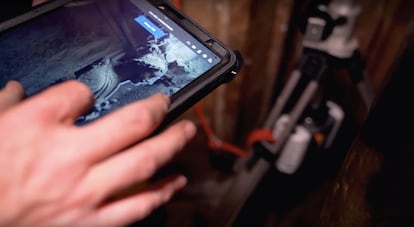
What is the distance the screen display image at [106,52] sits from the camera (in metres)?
0.49

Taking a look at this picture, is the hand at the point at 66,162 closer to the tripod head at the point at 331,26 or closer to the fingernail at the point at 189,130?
the fingernail at the point at 189,130

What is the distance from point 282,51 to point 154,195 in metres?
0.81

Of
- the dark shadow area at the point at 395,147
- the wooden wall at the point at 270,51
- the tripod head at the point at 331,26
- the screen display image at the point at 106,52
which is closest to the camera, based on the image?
the dark shadow area at the point at 395,147

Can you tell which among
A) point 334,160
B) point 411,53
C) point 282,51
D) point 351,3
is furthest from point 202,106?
point 411,53

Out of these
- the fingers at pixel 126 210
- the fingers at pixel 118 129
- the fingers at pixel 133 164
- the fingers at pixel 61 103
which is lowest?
the fingers at pixel 126 210

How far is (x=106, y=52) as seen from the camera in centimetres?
52

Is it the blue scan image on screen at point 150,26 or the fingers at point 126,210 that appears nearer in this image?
the fingers at point 126,210

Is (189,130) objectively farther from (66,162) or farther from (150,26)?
(150,26)

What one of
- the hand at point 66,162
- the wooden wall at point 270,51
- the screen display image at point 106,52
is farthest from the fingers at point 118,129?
the wooden wall at point 270,51

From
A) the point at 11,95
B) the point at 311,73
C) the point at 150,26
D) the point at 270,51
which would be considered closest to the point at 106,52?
the point at 150,26

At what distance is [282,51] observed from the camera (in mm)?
1066

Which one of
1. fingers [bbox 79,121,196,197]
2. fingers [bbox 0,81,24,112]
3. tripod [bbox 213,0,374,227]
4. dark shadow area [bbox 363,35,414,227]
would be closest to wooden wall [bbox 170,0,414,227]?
tripod [bbox 213,0,374,227]

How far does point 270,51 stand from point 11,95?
84 centimetres

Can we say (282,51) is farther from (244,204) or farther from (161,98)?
(161,98)
